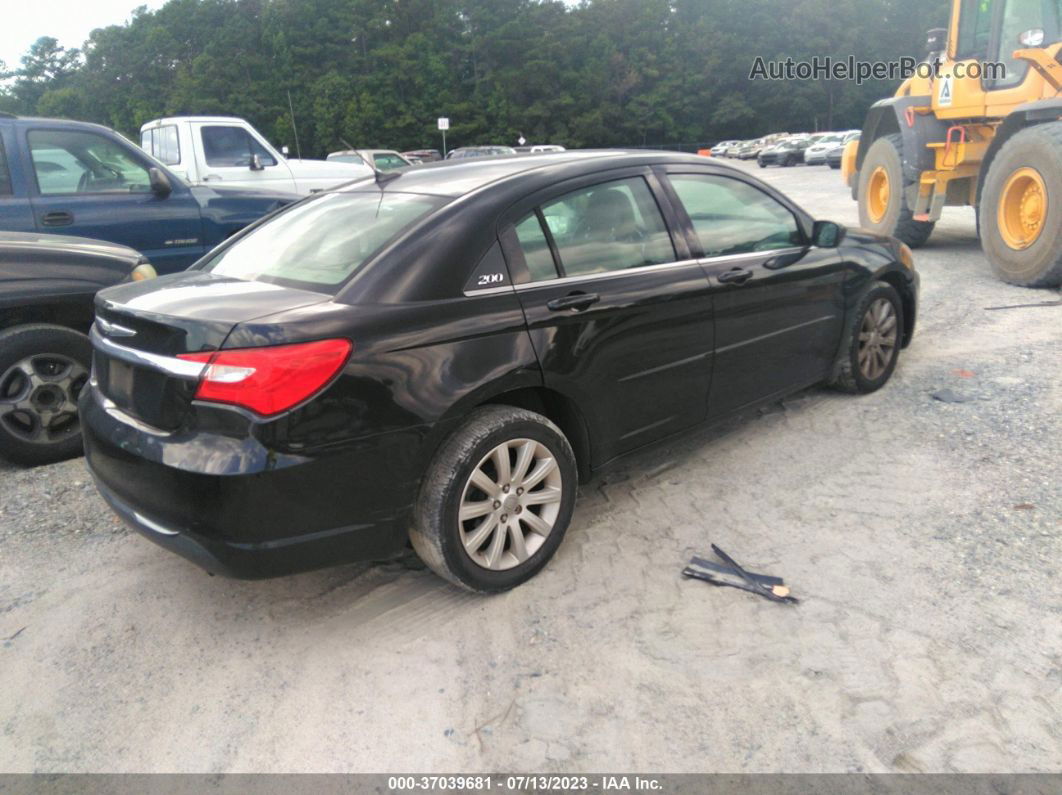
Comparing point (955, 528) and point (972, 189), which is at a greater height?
point (972, 189)

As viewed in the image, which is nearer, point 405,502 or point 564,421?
point 405,502


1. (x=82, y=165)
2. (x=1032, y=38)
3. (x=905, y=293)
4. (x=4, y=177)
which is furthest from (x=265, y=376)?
(x=1032, y=38)

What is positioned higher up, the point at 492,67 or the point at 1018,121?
the point at 492,67

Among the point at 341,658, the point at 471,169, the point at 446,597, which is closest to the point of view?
the point at 341,658

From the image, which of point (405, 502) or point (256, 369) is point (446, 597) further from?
point (256, 369)

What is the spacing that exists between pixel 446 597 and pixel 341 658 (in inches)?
19.4

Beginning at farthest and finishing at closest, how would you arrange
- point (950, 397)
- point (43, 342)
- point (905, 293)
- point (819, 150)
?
1. point (819, 150)
2. point (905, 293)
3. point (950, 397)
4. point (43, 342)

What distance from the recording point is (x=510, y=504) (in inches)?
121

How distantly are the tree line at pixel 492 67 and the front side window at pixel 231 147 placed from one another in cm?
→ 5898

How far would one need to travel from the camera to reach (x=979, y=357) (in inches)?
221

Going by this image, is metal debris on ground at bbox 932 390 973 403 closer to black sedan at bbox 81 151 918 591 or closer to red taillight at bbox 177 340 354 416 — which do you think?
black sedan at bbox 81 151 918 591

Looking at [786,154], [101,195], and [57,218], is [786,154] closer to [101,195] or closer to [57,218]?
[101,195]

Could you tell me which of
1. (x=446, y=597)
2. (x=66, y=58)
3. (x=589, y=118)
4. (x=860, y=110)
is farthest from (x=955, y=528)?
(x=66, y=58)

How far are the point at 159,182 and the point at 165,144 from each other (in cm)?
568
